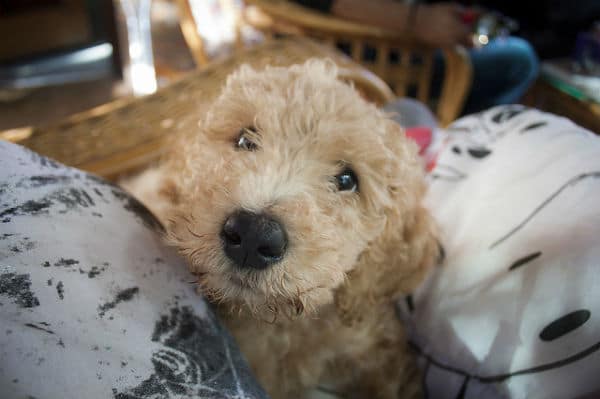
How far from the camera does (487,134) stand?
1.43 m

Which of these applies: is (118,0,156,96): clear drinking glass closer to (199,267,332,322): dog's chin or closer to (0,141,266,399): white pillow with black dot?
(0,141,266,399): white pillow with black dot

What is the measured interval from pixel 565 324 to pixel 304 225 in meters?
0.54

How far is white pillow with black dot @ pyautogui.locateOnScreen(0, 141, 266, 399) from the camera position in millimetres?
570

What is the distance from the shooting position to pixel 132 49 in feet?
12.6

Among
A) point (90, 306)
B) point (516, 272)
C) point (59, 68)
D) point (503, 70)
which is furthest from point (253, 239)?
point (59, 68)

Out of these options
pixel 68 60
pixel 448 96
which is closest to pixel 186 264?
pixel 448 96

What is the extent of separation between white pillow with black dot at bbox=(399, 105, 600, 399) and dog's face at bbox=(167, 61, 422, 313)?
211 mm

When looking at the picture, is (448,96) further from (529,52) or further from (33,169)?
(33,169)

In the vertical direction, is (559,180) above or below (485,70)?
above

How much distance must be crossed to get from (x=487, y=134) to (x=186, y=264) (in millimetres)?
1042

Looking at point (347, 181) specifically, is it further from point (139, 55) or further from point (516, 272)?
point (139, 55)

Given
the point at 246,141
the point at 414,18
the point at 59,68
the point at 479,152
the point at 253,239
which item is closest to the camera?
the point at 253,239

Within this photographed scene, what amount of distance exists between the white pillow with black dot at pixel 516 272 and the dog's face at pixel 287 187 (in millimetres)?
211

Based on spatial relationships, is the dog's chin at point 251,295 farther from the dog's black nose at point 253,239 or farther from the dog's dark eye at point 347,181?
the dog's dark eye at point 347,181
